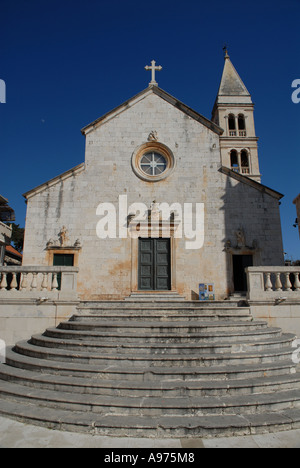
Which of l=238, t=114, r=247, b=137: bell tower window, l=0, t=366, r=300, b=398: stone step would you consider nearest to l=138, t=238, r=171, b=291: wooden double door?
l=0, t=366, r=300, b=398: stone step

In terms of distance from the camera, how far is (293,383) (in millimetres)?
6012

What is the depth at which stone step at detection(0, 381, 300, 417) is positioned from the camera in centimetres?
507

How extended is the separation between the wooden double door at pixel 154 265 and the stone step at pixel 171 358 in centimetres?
655

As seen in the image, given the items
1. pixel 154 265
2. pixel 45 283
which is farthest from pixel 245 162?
pixel 45 283

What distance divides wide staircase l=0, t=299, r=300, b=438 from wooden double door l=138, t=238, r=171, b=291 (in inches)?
186

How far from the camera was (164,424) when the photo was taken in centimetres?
470

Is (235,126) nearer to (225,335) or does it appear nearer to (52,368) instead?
(225,335)

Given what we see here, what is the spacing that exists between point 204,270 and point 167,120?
25.8 ft

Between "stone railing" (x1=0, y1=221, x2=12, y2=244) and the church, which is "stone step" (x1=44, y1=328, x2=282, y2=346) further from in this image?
"stone railing" (x1=0, y1=221, x2=12, y2=244)

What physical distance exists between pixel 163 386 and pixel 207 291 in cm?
770

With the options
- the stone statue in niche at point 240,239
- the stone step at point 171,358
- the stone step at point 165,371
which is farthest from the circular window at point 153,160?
the stone step at point 165,371

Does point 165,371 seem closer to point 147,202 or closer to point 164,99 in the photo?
point 147,202

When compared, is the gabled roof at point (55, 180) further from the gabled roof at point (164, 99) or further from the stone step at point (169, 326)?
the stone step at point (169, 326)

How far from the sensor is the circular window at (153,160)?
14.4 m
